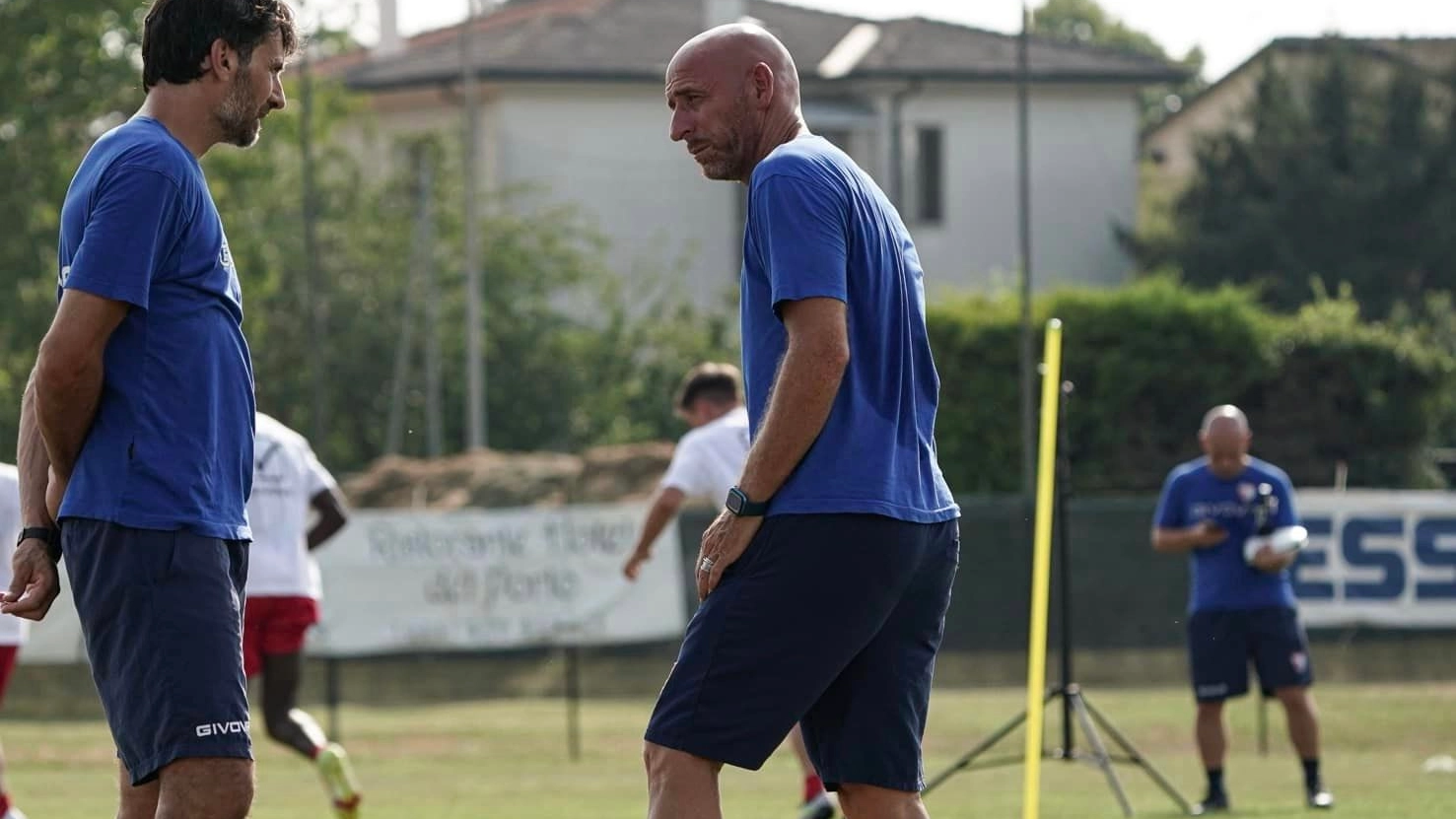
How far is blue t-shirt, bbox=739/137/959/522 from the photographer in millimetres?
4898

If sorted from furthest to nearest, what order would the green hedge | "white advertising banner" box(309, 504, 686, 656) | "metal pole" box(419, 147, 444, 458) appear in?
Answer: "metal pole" box(419, 147, 444, 458), the green hedge, "white advertising banner" box(309, 504, 686, 656)

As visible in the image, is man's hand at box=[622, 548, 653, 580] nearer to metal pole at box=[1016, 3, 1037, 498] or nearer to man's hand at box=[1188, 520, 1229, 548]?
man's hand at box=[1188, 520, 1229, 548]

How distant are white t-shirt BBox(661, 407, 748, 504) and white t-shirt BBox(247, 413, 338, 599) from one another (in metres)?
1.73

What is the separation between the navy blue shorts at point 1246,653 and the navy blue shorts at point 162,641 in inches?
337

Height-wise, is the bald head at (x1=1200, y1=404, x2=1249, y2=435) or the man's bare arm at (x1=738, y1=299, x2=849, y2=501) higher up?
the man's bare arm at (x1=738, y1=299, x2=849, y2=501)

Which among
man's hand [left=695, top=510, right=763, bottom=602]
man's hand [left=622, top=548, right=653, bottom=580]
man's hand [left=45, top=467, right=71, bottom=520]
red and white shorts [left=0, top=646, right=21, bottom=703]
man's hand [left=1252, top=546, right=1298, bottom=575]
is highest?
man's hand [left=45, top=467, right=71, bottom=520]

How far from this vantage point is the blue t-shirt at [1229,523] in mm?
12703

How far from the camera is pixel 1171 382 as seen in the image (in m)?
31.2

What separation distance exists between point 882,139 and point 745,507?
125 ft

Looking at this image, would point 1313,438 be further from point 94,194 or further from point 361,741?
point 94,194

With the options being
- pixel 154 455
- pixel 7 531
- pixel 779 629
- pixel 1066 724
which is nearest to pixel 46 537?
pixel 154 455

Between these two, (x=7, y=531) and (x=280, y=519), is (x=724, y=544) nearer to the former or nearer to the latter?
(x=7, y=531)

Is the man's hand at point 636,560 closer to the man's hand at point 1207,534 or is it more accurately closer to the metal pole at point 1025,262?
the man's hand at point 1207,534

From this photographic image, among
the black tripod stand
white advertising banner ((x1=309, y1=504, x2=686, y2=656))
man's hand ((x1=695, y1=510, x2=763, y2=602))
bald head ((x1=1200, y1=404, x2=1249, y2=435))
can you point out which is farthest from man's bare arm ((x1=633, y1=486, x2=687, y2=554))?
white advertising banner ((x1=309, y1=504, x2=686, y2=656))
